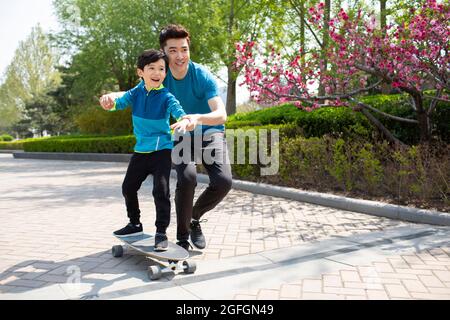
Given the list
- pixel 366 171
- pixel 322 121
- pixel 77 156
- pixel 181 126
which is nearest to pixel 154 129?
Answer: pixel 181 126

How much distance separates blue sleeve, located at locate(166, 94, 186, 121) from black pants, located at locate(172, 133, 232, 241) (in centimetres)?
51

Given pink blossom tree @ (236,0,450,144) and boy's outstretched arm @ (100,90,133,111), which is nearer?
boy's outstretched arm @ (100,90,133,111)

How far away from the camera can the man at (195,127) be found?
3.55 m

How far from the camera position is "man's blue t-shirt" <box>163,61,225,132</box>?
3.68 m

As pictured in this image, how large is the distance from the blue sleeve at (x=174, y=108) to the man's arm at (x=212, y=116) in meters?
0.15

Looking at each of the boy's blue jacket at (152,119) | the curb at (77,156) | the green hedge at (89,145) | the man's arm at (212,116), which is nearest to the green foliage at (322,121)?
the man's arm at (212,116)

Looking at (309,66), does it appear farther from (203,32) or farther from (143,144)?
(203,32)

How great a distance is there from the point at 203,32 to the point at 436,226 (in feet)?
55.8

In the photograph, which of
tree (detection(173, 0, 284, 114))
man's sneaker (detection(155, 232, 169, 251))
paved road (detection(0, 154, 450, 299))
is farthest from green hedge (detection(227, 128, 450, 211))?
tree (detection(173, 0, 284, 114))

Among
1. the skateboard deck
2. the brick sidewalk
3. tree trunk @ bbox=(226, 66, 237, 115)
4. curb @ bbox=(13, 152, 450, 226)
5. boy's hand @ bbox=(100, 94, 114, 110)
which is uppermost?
tree trunk @ bbox=(226, 66, 237, 115)

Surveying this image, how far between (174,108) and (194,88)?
57 cm

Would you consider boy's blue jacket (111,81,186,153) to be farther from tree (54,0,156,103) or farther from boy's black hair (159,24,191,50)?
tree (54,0,156,103)

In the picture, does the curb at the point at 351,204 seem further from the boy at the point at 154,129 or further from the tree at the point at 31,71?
the tree at the point at 31,71
